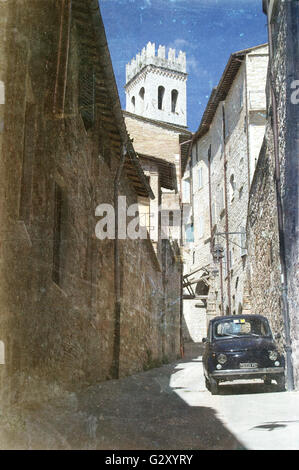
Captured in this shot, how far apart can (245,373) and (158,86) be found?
2228 inches

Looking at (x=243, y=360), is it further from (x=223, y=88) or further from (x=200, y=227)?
(x=200, y=227)

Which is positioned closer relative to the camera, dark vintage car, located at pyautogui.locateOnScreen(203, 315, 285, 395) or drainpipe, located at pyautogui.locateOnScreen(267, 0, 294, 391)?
dark vintage car, located at pyautogui.locateOnScreen(203, 315, 285, 395)

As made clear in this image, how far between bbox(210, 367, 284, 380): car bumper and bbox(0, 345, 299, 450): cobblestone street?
0.97 feet

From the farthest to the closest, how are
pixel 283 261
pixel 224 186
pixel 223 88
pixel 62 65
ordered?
1. pixel 224 186
2. pixel 223 88
3. pixel 283 261
4. pixel 62 65

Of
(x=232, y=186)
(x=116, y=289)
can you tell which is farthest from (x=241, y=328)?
(x=232, y=186)

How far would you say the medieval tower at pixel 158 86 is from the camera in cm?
6228

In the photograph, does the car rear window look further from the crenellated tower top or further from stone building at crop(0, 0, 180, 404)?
the crenellated tower top

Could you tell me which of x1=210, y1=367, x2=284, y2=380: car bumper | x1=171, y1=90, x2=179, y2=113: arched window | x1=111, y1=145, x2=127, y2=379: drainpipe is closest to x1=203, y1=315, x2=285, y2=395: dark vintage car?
x1=210, y1=367, x2=284, y2=380: car bumper

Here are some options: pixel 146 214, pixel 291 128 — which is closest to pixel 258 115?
pixel 146 214

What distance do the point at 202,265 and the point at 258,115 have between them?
13559 mm

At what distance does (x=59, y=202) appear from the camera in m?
7.71

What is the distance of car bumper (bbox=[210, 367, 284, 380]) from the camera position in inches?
379

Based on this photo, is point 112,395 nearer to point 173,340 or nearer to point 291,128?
point 291,128

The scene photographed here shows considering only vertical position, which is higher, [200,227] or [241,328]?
[200,227]
